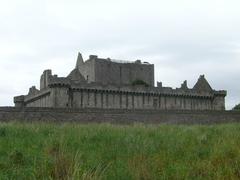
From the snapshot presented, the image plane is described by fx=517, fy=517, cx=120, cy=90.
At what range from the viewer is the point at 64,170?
7328 mm

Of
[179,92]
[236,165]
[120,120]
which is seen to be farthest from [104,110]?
[236,165]

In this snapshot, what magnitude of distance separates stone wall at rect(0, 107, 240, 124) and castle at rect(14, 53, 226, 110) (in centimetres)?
959

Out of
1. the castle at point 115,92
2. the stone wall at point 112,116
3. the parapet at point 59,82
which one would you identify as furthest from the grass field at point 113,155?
the parapet at point 59,82

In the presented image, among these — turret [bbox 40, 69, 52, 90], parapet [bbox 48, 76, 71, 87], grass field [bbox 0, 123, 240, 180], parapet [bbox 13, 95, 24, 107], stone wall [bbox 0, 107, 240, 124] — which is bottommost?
grass field [bbox 0, 123, 240, 180]

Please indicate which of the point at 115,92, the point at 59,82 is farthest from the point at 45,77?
the point at 59,82

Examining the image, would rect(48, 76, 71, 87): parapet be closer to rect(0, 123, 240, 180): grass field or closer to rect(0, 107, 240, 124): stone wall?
rect(0, 107, 240, 124): stone wall

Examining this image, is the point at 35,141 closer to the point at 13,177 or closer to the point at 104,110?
the point at 13,177

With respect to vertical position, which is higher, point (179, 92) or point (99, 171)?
point (179, 92)

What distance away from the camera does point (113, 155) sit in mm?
9453

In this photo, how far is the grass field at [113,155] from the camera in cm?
776

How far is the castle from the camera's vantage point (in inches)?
2024

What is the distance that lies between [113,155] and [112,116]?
1123 inches

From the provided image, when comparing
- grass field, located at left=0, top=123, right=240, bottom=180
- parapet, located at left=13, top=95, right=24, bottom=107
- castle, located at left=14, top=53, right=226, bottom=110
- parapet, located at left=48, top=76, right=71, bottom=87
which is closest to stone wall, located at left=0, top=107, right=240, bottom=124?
castle, located at left=14, top=53, right=226, bottom=110

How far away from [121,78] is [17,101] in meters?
14.2
